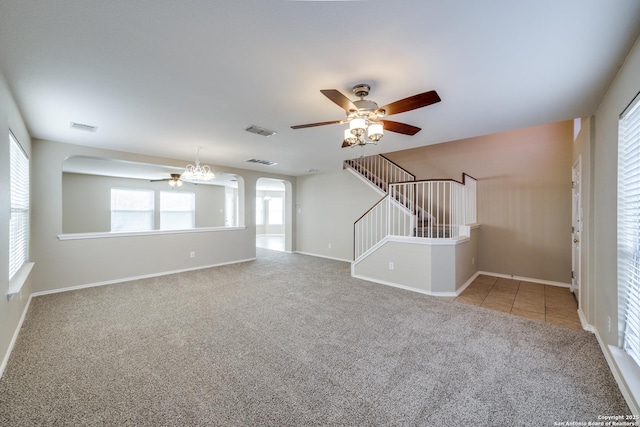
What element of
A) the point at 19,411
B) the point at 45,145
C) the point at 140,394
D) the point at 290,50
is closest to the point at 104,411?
the point at 140,394

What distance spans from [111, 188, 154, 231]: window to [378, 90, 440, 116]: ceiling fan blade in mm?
9686

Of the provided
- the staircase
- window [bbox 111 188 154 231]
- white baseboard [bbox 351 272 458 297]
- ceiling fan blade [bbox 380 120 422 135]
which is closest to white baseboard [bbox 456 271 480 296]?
white baseboard [bbox 351 272 458 297]

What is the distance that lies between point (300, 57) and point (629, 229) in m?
2.81

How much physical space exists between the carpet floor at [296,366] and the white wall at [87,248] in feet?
2.25

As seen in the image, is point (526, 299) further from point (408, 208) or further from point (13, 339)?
point (13, 339)

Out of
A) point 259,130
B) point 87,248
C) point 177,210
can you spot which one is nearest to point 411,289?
point 259,130

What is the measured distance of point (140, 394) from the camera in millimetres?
1819

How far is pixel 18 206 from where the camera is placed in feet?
9.85

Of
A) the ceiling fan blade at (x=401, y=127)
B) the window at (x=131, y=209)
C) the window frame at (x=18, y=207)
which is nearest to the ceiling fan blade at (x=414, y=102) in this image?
A: the ceiling fan blade at (x=401, y=127)

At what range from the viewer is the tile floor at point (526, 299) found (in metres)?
3.25

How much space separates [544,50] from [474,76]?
0.45 m

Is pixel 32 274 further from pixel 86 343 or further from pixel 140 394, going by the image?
pixel 140 394

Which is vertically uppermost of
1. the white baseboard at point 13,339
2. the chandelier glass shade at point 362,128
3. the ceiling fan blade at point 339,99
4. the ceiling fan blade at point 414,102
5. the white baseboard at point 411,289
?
the ceiling fan blade at point 339,99

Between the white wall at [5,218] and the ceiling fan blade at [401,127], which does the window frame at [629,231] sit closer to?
the ceiling fan blade at [401,127]
